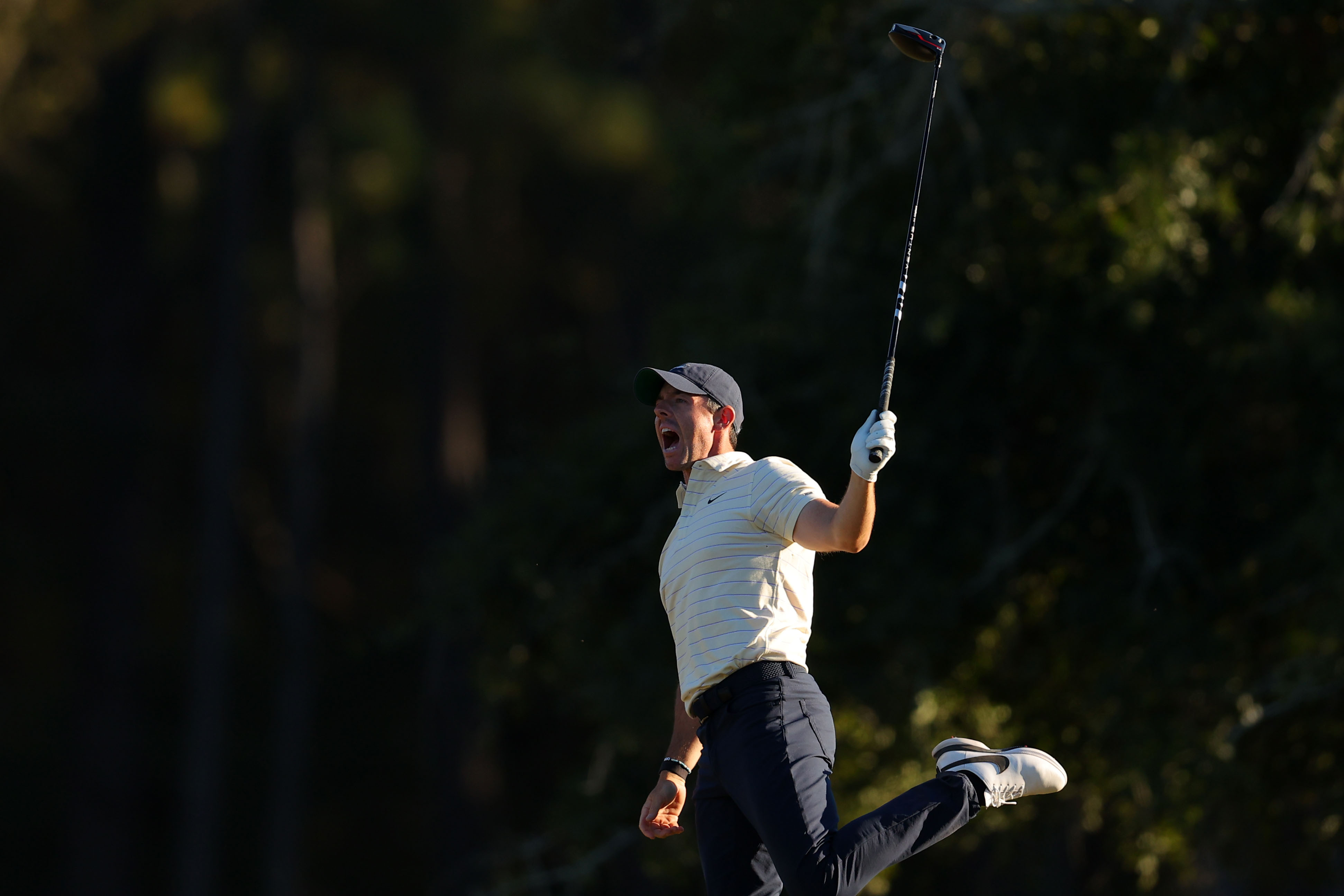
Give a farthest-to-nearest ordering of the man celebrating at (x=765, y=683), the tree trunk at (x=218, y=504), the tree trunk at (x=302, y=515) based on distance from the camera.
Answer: the tree trunk at (x=302, y=515) < the tree trunk at (x=218, y=504) < the man celebrating at (x=765, y=683)

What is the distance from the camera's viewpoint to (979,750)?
437cm

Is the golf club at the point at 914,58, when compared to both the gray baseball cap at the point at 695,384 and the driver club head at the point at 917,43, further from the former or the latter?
the gray baseball cap at the point at 695,384

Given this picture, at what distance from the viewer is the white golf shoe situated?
4266 millimetres

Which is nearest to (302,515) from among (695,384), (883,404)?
(695,384)

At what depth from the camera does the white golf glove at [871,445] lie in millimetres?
3795

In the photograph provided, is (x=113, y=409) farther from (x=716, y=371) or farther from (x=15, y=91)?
(x=716, y=371)

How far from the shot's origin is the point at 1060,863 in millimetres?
10719

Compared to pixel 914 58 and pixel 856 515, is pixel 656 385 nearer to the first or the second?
pixel 856 515

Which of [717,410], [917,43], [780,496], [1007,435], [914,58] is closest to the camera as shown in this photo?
[780,496]

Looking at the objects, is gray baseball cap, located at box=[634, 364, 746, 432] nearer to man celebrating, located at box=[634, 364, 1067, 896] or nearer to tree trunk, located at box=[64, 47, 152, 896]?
man celebrating, located at box=[634, 364, 1067, 896]

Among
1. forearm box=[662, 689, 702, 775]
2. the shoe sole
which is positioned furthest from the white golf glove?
forearm box=[662, 689, 702, 775]

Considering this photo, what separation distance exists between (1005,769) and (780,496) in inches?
37.3

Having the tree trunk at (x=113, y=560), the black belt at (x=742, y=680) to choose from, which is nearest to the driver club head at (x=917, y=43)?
the black belt at (x=742, y=680)

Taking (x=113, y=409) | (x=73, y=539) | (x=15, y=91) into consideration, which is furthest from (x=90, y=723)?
(x=15, y=91)
